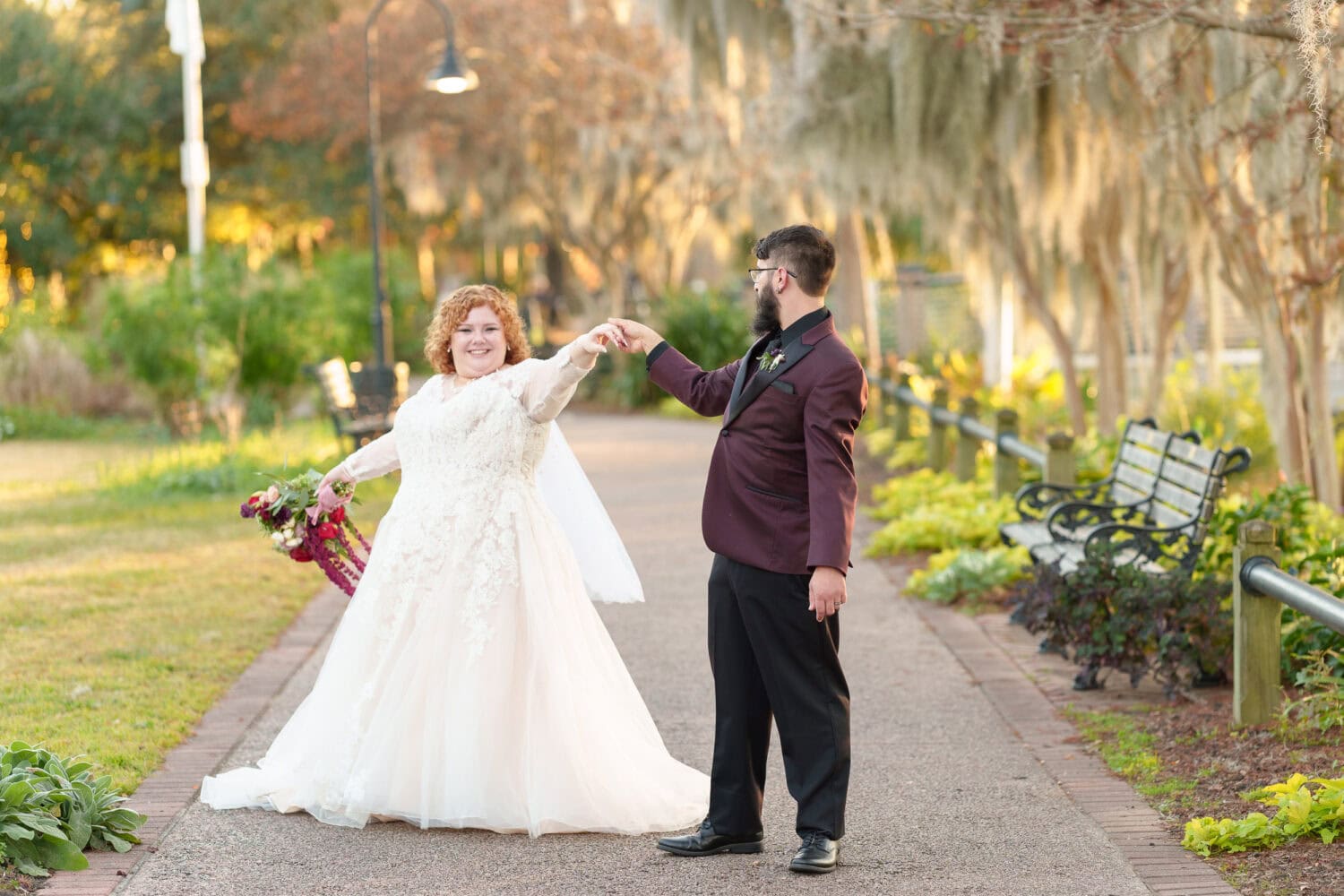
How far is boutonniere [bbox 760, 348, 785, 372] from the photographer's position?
4.49m

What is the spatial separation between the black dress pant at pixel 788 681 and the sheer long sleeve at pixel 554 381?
2.35ft

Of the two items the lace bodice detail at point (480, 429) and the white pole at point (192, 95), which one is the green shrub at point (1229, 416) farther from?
the white pole at point (192, 95)

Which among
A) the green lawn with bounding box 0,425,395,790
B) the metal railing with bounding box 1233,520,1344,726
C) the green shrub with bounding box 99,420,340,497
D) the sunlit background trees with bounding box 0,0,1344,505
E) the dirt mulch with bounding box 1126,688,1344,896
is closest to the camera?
the dirt mulch with bounding box 1126,688,1344,896

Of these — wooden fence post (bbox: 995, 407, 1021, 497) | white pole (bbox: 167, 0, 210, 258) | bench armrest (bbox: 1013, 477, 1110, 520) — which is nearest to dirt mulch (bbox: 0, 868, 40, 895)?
bench armrest (bbox: 1013, 477, 1110, 520)

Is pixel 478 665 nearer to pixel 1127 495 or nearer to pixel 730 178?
pixel 1127 495

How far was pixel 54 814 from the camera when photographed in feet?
15.1

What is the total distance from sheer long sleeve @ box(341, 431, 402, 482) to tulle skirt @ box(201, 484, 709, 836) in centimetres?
31

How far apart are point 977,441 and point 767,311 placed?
26.2 feet

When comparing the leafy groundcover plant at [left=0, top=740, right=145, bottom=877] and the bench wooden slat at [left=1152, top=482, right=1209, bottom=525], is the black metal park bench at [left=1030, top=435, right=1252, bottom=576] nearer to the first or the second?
the bench wooden slat at [left=1152, top=482, right=1209, bottom=525]

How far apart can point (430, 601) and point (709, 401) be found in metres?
1.08

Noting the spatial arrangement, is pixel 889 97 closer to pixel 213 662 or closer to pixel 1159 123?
pixel 1159 123

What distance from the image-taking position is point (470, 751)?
15.9ft

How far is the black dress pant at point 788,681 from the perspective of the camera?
4.50m

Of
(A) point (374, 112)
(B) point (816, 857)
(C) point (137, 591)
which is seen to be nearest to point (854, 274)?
(A) point (374, 112)
